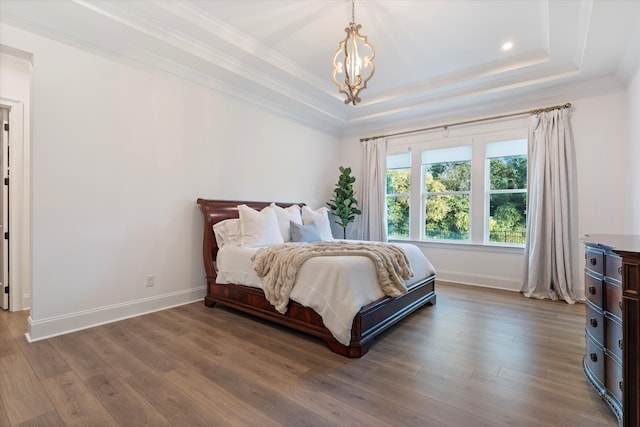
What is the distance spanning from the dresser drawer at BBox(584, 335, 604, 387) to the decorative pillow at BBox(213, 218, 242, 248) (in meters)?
3.15

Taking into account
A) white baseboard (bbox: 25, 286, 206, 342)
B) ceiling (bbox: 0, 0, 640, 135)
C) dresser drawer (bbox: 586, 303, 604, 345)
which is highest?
ceiling (bbox: 0, 0, 640, 135)

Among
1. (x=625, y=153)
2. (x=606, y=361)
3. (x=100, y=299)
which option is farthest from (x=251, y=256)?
(x=625, y=153)

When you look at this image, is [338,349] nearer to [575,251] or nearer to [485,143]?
[575,251]

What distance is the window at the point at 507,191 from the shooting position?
14.2ft

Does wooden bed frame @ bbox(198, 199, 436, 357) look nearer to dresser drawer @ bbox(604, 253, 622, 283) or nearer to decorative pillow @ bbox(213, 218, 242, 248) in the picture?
decorative pillow @ bbox(213, 218, 242, 248)

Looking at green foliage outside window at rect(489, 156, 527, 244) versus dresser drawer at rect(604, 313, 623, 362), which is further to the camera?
green foliage outside window at rect(489, 156, 527, 244)

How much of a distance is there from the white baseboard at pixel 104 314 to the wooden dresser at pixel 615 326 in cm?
368

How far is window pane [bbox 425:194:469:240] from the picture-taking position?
4801 mm

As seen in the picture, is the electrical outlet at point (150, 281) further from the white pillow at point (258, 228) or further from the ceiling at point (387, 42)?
the ceiling at point (387, 42)

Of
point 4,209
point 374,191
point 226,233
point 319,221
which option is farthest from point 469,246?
point 4,209

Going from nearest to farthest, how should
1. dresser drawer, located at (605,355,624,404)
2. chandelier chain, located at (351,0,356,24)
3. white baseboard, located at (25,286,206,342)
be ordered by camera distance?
dresser drawer, located at (605,355,624,404), white baseboard, located at (25,286,206,342), chandelier chain, located at (351,0,356,24)

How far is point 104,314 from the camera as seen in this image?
2906 mm

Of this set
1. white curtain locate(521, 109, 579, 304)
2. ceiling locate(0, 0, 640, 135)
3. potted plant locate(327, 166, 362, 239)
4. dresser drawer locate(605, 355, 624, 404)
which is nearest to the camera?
dresser drawer locate(605, 355, 624, 404)

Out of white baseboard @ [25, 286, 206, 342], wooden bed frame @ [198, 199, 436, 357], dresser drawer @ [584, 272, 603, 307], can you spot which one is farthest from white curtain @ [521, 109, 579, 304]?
white baseboard @ [25, 286, 206, 342]
